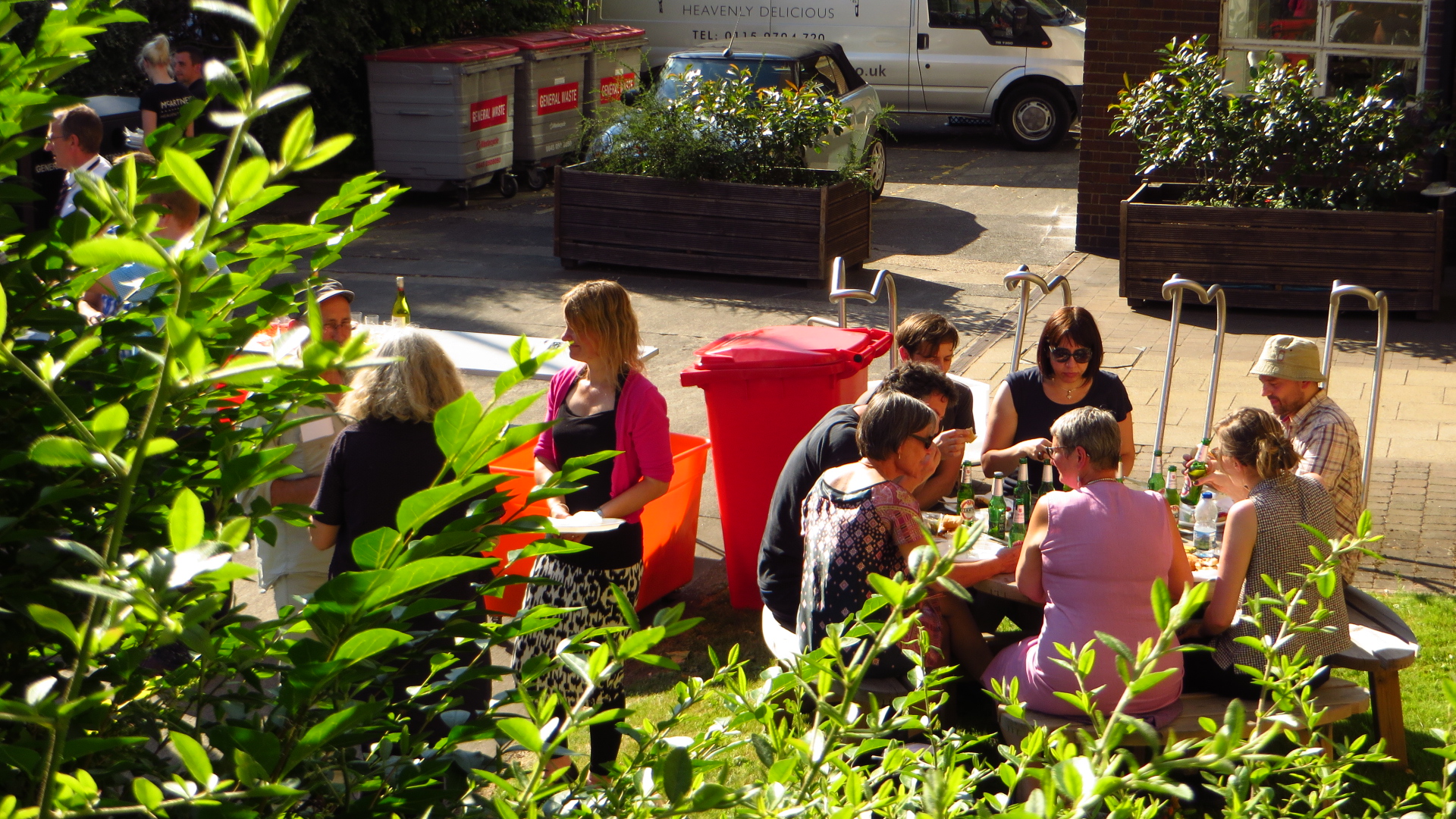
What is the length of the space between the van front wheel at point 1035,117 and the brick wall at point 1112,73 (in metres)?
5.97

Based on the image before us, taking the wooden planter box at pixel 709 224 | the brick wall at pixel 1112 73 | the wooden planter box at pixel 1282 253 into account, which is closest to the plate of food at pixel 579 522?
the wooden planter box at pixel 709 224

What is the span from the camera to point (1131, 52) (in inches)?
472

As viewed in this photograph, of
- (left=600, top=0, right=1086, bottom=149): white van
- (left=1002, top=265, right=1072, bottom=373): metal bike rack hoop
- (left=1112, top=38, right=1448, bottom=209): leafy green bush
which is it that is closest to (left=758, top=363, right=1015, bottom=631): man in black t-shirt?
(left=1002, top=265, right=1072, bottom=373): metal bike rack hoop

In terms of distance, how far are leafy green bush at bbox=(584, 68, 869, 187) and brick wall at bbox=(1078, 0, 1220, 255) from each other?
2.38m

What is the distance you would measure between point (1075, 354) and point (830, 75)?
10519mm

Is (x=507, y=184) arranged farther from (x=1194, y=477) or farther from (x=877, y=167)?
(x=1194, y=477)

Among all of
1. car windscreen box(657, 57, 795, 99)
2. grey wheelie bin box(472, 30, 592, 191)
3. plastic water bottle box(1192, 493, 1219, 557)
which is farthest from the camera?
grey wheelie bin box(472, 30, 592, 191)

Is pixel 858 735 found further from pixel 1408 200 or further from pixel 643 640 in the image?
pixel 1408 200

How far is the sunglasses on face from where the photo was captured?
5.05 m

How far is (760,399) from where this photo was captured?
5543 millimetres

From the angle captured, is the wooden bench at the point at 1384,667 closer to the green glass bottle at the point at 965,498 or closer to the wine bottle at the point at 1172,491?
the wine bottle at the point at 1172,491

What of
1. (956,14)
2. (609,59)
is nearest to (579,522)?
(609,59)

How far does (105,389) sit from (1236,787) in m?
1.15

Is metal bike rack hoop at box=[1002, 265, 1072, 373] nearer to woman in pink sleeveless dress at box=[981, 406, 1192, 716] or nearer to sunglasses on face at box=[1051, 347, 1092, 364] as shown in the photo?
sunglasses on face at box=[1051, 347, 1092, 364]
